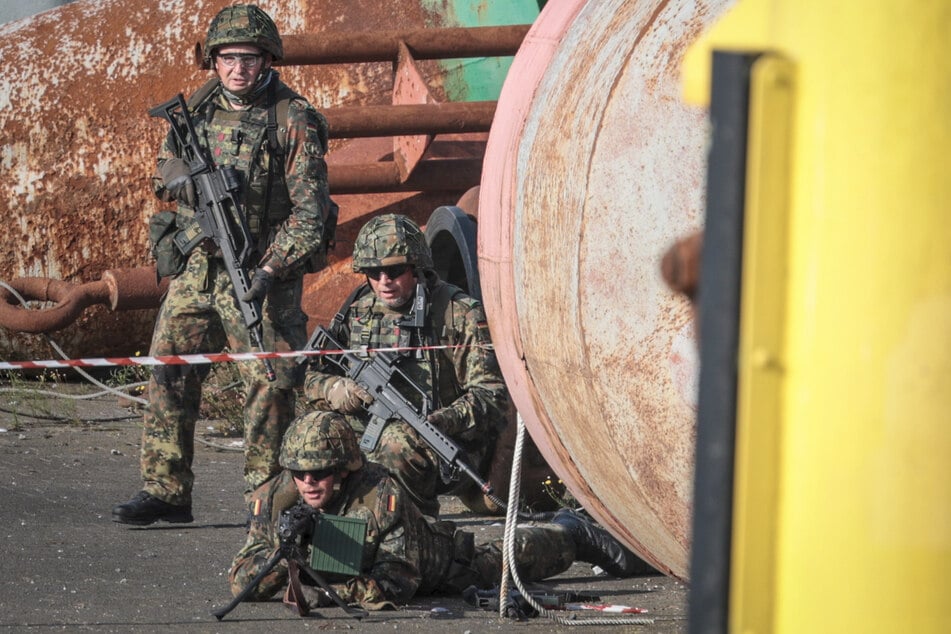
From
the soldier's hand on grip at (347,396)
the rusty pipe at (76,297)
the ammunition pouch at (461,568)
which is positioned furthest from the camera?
the rusty pipe at (76,297)

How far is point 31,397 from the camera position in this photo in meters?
7.88

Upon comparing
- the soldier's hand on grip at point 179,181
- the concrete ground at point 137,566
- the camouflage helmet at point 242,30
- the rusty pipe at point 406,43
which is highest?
the rusty pipe at point 406,43

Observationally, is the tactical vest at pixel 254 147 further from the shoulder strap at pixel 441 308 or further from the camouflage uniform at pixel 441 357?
the shoulder strap at pixel 441 308

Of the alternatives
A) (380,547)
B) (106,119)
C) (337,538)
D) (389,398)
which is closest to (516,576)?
(380,547)

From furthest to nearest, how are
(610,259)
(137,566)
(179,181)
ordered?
(179,181)
(137,566)
(610,259)

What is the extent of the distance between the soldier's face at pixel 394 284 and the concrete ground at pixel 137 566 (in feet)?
3.09

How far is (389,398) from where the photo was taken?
5.24 m

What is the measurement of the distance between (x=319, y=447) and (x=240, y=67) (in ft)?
6.49

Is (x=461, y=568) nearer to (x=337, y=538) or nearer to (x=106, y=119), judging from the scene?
(x=337, y=538)

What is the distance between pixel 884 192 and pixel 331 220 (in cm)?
466

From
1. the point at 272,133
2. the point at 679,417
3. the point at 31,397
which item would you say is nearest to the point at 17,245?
the point at 31,397

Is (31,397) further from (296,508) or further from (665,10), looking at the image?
(665,10)

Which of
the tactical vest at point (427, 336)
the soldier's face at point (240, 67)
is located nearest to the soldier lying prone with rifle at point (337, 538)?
the tactical vest at point (427, 336)

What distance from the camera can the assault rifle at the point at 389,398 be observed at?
507 cm
